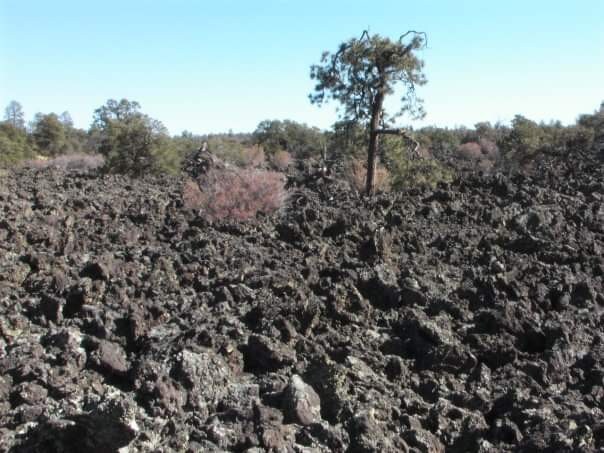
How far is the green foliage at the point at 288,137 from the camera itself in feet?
108

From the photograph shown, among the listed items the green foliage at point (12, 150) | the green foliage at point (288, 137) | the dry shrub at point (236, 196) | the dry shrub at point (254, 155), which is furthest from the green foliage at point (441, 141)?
the green foliage at point (12, 150)

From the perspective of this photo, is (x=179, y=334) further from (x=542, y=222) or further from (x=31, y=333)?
(x=542, y=222)

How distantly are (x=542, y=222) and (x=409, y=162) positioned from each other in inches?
157

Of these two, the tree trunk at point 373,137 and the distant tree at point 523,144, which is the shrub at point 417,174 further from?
the distant tree at point 523,144

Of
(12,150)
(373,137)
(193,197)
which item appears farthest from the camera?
(12,150)

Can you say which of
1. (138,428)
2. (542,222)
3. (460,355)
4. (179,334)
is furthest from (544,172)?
(138,428)

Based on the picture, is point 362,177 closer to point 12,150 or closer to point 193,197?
point 193,197

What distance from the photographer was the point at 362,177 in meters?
16.0

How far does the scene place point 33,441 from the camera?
3.61 m

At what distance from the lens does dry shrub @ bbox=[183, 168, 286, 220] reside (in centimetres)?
1128

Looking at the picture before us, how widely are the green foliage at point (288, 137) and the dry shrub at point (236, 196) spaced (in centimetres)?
1912

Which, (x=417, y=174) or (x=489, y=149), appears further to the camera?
(x=489, y=149)

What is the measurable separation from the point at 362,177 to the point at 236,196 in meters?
5.25

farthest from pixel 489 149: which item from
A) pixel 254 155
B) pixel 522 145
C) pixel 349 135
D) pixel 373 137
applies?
pixel 373 137
